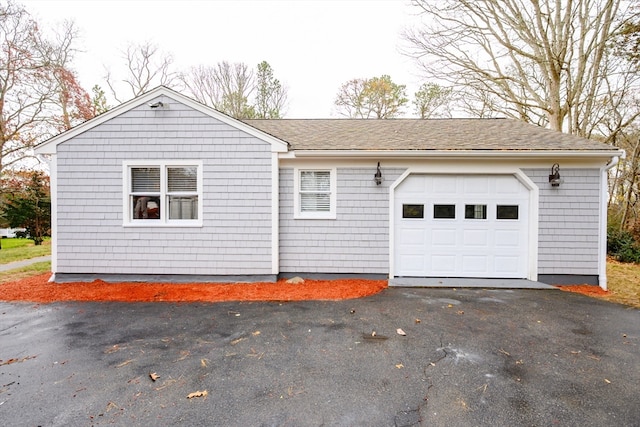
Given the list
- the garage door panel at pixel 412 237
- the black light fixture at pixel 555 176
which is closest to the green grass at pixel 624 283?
the black light fixture at pixel 555 176

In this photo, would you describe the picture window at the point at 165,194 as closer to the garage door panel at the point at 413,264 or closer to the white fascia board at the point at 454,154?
the white fascia board at the point at 454,154

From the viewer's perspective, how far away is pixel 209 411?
2.46m

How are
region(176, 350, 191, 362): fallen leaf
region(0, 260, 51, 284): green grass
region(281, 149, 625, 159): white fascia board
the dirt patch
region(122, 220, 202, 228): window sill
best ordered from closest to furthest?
region(176, 350, 191, 362): fallen leaf < the dirt patch < region(281, 149, 625, 159): white fascia board < region(122, 220, 202, 228): window sill < region(0, 260, 51, 284): green grass

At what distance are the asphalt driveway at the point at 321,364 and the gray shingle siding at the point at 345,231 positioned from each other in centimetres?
177

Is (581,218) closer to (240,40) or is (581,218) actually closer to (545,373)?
(545,373)

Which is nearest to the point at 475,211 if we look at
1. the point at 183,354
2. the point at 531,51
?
the point at 183,354

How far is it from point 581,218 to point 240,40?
1951cm

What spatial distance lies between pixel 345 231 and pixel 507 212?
12.5ft

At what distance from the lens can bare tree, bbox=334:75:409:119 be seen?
66.2 ft

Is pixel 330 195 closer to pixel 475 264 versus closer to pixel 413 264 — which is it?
pixel 413 264

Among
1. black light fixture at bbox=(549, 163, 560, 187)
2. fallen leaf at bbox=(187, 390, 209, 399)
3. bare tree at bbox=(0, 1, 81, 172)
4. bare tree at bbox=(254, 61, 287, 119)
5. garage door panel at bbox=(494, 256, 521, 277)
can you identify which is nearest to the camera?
fallen leaf at bbox=(187, 390, 209, 399)

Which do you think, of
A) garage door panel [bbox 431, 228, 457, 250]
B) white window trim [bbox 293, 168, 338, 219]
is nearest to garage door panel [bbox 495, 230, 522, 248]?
garage door panel [bbox 431, 228, 457, 250]

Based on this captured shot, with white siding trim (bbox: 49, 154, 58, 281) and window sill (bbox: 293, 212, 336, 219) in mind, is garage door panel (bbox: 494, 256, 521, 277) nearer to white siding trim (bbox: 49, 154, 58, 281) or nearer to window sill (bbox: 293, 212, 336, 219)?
window sill (bbox: 293, 212, 336, 219)

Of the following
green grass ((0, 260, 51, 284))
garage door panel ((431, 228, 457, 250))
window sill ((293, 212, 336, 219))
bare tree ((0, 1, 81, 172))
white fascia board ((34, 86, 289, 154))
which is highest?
bare tree ((0, 1, 81, 172))
